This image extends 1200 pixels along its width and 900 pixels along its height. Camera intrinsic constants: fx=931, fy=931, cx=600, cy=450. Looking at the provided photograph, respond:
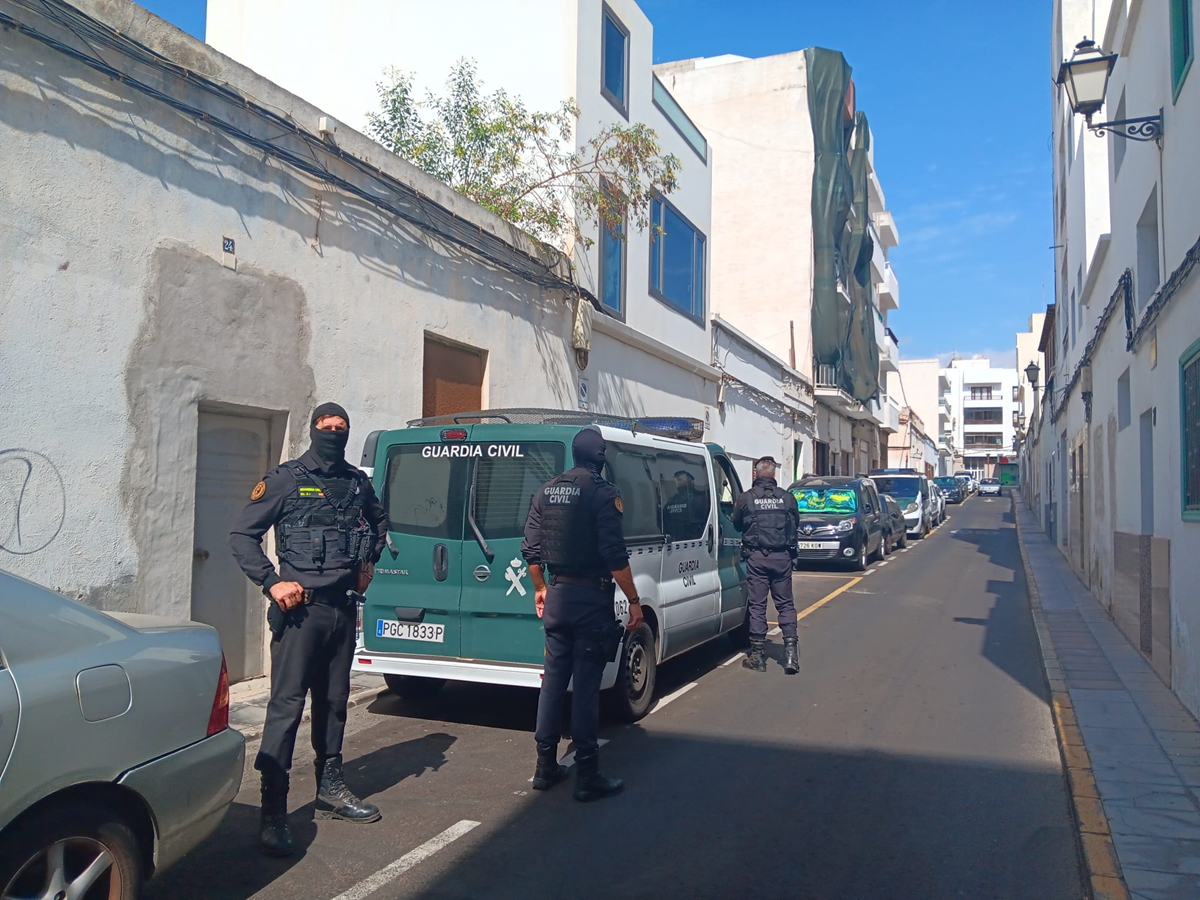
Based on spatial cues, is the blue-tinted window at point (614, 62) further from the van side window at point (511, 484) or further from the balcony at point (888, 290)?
the balcony at point (888, 290)

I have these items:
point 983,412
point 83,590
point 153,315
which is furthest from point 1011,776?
point 983,412

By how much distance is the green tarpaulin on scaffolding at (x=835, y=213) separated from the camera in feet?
103

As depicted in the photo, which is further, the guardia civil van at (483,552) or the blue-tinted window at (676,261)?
the blue-tinted window at (676,261)

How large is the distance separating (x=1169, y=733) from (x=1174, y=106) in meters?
4.77

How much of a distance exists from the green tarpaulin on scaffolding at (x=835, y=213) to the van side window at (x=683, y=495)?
82.0 ft

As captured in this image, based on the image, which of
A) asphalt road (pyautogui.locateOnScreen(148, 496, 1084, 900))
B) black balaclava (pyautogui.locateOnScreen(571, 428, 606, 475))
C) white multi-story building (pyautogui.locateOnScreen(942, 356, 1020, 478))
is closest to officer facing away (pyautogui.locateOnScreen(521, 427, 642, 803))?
black balaclava (pyautogui.locateOnScreen(571, 428, 606, 475))

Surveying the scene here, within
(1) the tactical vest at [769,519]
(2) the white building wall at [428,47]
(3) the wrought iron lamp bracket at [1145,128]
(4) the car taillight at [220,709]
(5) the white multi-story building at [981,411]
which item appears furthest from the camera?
(5) the white multi-story building at [981,411]

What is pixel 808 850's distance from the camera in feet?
14.2

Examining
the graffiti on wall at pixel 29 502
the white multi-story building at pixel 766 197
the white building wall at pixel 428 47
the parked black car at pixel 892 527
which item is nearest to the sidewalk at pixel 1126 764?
the graffiti on wall at pixel 29 502

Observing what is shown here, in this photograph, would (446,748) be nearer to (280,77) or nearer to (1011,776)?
(1011,776)

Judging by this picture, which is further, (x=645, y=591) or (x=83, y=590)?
(x=645, y=591)

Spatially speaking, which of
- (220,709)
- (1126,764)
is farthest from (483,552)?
(1126,764)

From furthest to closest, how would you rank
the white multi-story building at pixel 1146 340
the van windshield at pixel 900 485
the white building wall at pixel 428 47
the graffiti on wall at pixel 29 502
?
1. the van windshield at pixel 900 485
2. the white building wall at pixel 428 47
3. the white multi-story building at pixel 1146 340
4. the graffiti on wall at pixel 29 502

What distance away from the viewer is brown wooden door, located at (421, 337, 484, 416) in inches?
406
